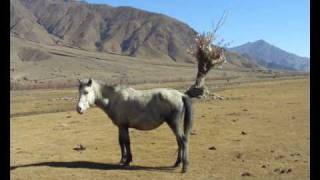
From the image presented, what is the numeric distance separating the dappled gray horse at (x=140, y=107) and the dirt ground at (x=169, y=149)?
749mm

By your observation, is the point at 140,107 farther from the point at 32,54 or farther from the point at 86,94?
the point at 32,54

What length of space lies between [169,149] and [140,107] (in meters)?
3.35

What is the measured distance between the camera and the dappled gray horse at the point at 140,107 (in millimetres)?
12188

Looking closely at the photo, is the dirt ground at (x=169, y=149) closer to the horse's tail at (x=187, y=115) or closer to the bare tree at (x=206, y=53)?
the horse's tail at (x=187, y=115)

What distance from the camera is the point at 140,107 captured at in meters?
12.5

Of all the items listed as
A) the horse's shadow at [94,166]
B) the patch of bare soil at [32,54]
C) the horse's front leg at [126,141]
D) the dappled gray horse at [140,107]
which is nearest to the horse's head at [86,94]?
the dappled gray horse at [140,107]

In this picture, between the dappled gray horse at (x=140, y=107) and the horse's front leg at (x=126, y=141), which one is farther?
the horse's front leg at (x=126, y=141)

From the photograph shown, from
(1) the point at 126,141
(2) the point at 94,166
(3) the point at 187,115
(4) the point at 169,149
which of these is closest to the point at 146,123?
(1) the point at 126,141

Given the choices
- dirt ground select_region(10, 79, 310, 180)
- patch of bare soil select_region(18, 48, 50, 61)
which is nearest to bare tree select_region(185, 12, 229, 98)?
dirt ground select_region(10, 79, 310, 180)

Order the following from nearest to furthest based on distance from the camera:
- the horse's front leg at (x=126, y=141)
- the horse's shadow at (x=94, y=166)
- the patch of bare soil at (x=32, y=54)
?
the horse's shadow at (x=94, y=166), the horse's front leg at (x=126, y=141), the patch of bare soil at (x=32, y=54)

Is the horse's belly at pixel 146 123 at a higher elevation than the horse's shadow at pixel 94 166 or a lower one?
higher
